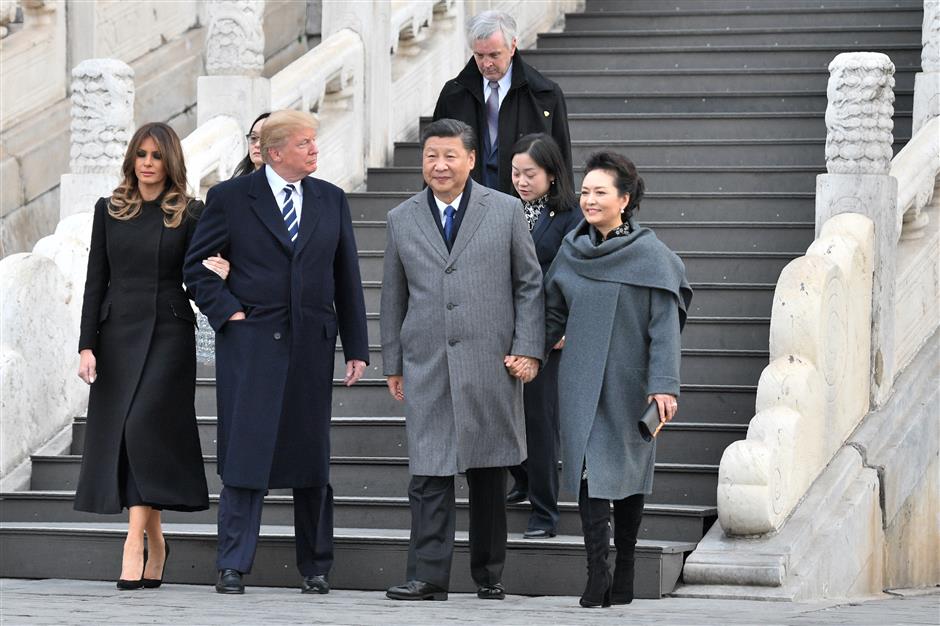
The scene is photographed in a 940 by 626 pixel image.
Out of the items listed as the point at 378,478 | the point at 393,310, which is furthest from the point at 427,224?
the point at 378,478

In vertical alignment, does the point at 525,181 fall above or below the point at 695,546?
above

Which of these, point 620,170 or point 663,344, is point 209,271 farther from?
point 663,344

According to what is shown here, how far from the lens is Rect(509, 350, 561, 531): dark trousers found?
8383mm

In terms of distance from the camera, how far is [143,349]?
823 cm

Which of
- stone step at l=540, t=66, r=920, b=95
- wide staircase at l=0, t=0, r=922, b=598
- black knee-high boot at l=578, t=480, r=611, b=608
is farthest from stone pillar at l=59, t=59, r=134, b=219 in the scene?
stone step at l=540, t=66, r=920, b=95

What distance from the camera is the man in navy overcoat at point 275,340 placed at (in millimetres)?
7922

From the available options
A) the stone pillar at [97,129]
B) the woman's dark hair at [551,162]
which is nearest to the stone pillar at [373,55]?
the stone pillar at [97,129]

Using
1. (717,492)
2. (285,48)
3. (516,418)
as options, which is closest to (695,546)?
(717,492)

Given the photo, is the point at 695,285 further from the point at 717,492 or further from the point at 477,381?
the point at 477,381

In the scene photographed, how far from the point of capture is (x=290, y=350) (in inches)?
315

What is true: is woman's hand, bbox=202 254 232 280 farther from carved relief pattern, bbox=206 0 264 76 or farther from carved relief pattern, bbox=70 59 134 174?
carved relief pattern, bbox=206 0 264 76

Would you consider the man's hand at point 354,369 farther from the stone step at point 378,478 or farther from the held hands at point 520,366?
the stone step at point 378,478

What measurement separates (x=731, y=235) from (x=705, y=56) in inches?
112

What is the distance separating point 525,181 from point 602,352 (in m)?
1.07
